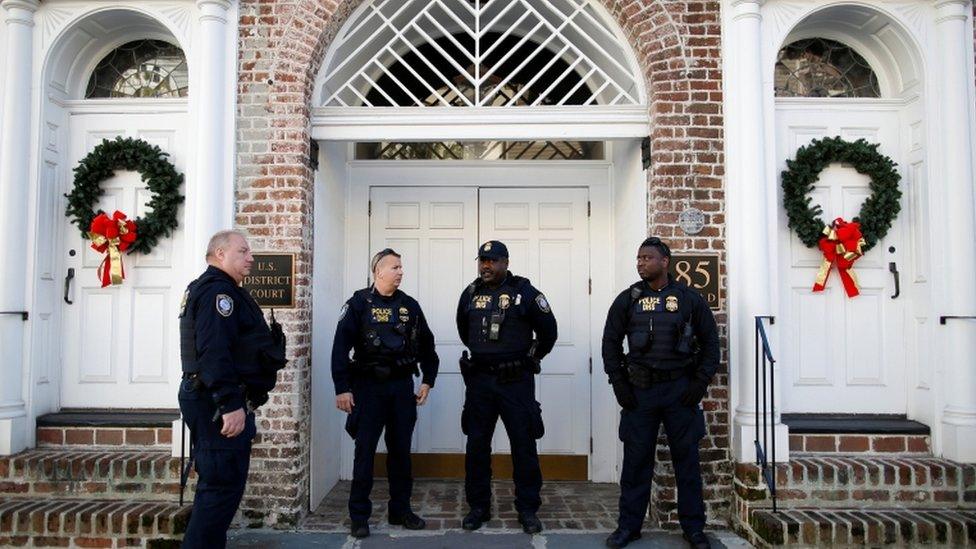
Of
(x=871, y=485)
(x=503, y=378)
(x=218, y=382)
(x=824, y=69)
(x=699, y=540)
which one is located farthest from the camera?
(x=824, y=69)

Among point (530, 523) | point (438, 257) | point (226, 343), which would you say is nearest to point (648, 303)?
point (530, 523)

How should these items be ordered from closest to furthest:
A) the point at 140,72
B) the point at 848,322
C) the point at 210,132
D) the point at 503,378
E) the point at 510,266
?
the point at 503,378
the point at 210,132
the point at 848,322
the point at 140,72
the point at 510,266

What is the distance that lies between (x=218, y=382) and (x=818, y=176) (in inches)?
166

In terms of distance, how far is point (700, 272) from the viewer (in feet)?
15.4

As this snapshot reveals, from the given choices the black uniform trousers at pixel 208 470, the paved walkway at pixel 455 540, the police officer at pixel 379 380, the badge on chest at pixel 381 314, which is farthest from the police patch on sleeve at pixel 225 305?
the paved walkway at pixel 455 540

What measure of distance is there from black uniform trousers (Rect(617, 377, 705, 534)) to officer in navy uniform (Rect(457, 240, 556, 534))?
2.10 feet

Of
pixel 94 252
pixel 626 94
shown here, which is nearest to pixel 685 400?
pixel 626 94

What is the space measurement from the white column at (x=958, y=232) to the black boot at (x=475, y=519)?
322 cm

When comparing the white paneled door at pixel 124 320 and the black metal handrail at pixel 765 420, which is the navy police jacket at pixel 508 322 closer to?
the black metal handrail at pixel 765 420

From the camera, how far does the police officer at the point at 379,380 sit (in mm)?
4477

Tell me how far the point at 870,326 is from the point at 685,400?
6.00 feet

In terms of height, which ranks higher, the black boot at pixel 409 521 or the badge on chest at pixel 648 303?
the badge on chest at pixel 648 303

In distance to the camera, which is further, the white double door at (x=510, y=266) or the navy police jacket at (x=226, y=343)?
the white double door at (x=510, y=266)

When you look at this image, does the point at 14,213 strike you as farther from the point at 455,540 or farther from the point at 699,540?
the point at 699,540
